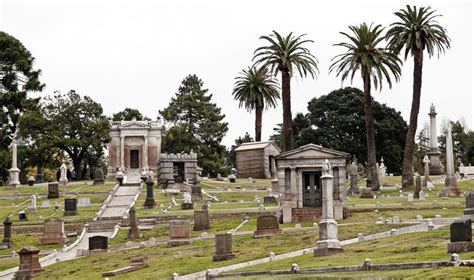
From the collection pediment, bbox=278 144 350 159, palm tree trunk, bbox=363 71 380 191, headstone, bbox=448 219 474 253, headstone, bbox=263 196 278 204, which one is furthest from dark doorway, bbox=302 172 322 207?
headstone, bbox=448 219 474 253

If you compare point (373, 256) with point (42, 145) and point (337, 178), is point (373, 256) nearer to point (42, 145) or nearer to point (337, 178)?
point (337, 178)

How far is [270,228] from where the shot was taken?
1540 inches

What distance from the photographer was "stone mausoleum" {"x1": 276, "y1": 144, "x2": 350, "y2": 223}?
148ft

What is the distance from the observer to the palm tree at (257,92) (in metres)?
96.3

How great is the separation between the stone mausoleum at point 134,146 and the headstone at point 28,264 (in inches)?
2254

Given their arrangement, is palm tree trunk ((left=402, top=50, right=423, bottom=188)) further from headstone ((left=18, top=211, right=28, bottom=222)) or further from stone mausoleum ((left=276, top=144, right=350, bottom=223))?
headstone ((left=18, top=211, right=28, bottom=222))

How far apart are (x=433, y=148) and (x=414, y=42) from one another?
1702 centimetres

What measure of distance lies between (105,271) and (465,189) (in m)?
34.1

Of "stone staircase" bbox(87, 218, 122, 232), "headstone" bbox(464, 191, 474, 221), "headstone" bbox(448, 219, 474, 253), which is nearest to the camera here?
"headstone" bbox(448, 219, 474, 253)

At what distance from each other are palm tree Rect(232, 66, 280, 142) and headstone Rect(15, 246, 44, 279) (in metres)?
60.6

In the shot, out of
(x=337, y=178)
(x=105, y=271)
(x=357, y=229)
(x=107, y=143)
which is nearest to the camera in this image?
(x=105, y=271)

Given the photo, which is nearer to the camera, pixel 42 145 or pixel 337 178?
pixel 337 178

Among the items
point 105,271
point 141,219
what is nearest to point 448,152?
→ point 141,219

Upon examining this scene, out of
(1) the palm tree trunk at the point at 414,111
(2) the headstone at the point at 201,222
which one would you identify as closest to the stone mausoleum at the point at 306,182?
(2) the headstone at the point at 201,222
